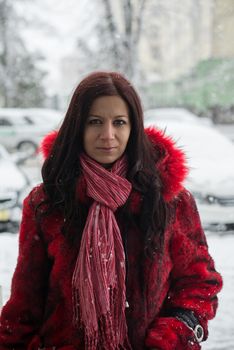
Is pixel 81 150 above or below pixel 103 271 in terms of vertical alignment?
above

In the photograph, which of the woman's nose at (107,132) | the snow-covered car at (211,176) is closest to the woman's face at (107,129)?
the woman's nose at (107,132)

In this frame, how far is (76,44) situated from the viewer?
2.66 metres

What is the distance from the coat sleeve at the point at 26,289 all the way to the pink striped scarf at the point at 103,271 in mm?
136

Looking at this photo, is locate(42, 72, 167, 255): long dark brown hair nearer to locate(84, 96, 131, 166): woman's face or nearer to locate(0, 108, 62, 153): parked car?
locate(84, 96, 131, 166): woman's face

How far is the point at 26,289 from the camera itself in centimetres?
126

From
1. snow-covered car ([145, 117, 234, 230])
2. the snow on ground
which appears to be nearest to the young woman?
the snow on ground

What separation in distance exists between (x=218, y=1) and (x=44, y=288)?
2.13 meters

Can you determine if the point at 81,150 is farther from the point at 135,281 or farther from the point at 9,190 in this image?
the point at 9,190

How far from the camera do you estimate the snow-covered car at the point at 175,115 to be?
8.84ft

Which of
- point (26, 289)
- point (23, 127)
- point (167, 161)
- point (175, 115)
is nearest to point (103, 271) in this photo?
point (26, 289)

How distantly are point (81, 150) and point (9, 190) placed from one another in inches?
53.4

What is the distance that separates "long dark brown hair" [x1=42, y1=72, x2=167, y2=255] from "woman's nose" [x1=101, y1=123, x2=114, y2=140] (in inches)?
2.5

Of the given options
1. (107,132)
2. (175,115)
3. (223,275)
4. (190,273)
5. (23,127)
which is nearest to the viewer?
(107,132)

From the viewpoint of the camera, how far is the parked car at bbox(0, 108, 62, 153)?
2.60 meters
